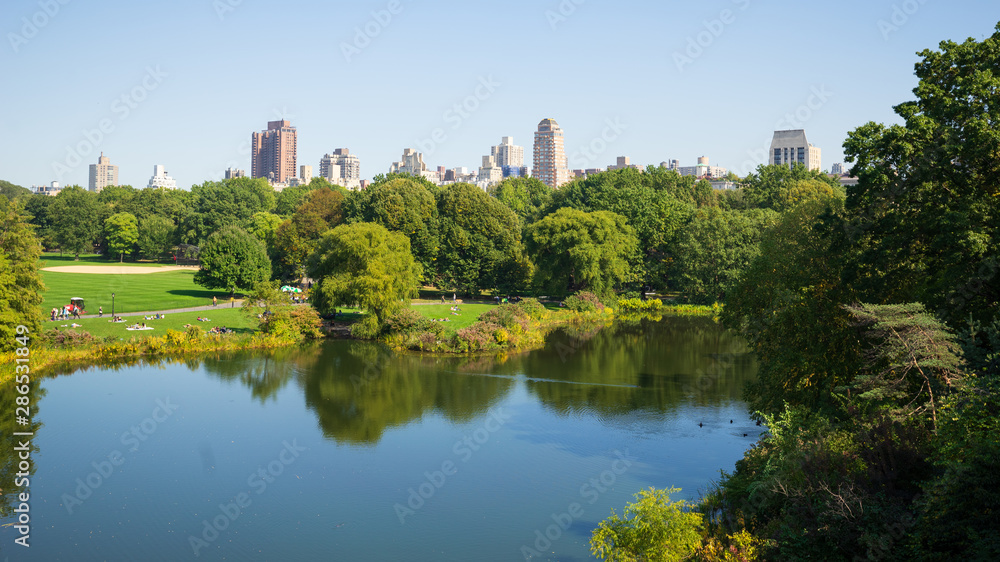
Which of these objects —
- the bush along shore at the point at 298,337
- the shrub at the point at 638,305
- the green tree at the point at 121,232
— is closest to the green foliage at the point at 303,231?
the bush along shore at the point at 298,337

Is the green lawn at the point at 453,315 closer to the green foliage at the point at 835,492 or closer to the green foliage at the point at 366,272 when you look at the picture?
the green foliage at the point at 366,272

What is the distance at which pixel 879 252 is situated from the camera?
1866cm

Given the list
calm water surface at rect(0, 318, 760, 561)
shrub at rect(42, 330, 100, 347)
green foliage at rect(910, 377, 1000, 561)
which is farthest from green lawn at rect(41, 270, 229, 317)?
green foliage at rect(910, 377, 1000, 561)

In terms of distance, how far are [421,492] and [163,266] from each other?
80423 millimetres

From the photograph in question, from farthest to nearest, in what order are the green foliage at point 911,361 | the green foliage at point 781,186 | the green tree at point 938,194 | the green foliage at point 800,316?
the green foliage at point 781,186
the green foliage at point 800,316
the green tree at point 938,194
the green foliage at point 911,361

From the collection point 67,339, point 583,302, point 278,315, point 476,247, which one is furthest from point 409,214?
point 67,339

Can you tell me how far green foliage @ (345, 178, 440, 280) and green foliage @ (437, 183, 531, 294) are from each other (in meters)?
0.96

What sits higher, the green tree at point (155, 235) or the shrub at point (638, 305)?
the green tree at point (155, 235)

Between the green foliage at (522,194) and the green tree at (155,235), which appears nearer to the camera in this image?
the green tree at (155,235)

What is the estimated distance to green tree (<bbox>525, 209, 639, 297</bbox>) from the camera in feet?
184

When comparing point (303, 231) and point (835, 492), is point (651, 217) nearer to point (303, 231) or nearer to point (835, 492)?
point (303, 231)

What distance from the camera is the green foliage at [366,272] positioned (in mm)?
44062

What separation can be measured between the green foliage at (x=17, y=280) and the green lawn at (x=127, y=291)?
11529mm

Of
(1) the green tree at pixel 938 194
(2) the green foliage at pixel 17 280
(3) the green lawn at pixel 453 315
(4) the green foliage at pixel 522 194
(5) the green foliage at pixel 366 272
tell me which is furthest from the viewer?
(4) the green foliage at pixel 522 194
